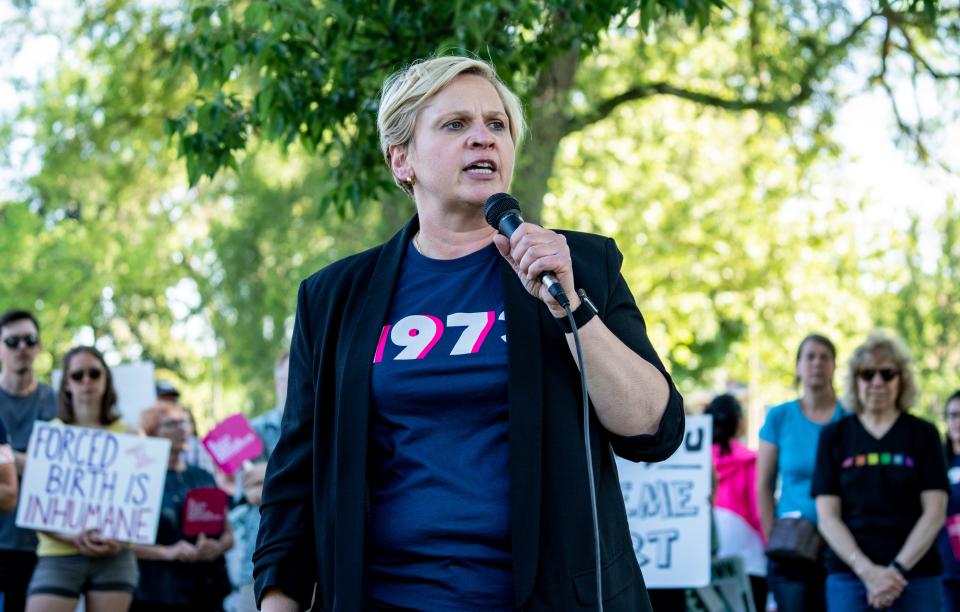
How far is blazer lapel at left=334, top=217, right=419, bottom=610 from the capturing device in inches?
106

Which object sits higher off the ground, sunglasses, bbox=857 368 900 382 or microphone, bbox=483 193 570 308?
sunglasses, bbox=857 368 900 382

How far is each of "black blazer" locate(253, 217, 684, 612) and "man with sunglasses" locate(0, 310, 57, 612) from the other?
5.59 meters

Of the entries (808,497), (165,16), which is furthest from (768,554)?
(165,16)

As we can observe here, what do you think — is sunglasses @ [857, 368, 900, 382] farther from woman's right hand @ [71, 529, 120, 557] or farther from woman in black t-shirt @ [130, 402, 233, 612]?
woman's right hand @ [71, 529, 120, 557]

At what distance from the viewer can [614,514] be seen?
2689 mm

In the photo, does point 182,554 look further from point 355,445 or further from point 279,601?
point 355,445

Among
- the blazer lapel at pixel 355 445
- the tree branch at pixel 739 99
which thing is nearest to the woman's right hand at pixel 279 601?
the blazer lapel at pixel 355 445

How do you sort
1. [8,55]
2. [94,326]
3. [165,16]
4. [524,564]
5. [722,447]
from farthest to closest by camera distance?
[94,326], [8,55], [165,16], [722,447], [524,564]

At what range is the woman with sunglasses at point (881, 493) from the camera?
6902 millimetres

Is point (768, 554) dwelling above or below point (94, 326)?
below

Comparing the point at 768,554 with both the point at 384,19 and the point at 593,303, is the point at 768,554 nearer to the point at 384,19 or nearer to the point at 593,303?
the point at 384,19

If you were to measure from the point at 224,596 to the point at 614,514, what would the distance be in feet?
21.0

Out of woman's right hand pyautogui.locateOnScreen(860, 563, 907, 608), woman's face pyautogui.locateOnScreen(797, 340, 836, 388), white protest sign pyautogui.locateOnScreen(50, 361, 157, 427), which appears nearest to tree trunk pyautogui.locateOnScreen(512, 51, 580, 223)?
white protest sign pyautogui.locateOnScreen(50, 361, 157, 427)

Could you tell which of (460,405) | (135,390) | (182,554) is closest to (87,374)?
(182,554)
